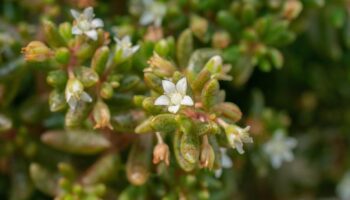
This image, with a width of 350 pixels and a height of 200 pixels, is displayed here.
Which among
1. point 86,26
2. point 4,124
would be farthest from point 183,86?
point 4,124

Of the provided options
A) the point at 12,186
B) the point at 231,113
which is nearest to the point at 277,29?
the point at 231,113

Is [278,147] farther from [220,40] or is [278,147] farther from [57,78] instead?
[57,78]

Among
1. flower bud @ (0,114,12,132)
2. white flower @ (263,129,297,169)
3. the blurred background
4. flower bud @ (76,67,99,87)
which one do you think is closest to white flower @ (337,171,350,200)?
the blurred background

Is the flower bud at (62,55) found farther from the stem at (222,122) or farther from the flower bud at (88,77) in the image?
the stem at (222,122)

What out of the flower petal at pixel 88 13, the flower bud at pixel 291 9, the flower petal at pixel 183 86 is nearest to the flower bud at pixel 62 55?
the flower petal at pixel 88 13

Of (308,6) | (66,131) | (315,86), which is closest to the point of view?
(66,131)

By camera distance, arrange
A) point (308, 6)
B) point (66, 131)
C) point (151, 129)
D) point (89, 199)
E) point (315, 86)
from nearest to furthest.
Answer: point (151, 129), point (89, 199), point (66, 131), point (308, 6), point (315, 86)

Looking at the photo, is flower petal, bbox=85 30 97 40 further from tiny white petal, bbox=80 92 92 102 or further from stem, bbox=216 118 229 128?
stem, bbox=216 118 229 128

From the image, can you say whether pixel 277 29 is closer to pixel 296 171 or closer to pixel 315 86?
pixel 315 86
